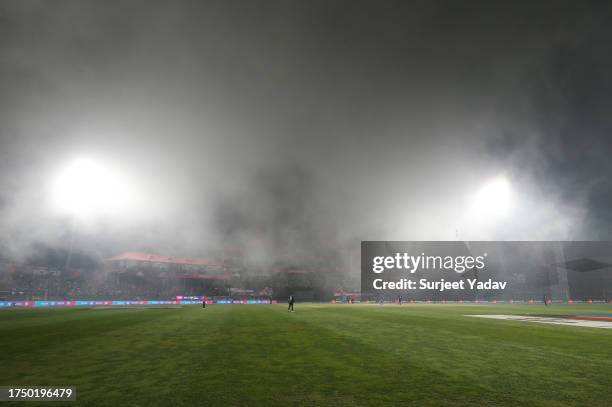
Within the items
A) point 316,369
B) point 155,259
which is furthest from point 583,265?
point 155,259

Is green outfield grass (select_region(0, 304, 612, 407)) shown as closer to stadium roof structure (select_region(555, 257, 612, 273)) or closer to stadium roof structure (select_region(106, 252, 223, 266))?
stadium roof structure (select_region(555, 257, 612, 273))

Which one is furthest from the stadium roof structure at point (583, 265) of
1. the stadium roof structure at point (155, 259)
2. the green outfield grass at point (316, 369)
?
the stadium roof structure at point (155, 259)

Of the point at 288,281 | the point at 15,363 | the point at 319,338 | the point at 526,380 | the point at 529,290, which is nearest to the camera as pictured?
the point at 526,380

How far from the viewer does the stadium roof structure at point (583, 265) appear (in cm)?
7288

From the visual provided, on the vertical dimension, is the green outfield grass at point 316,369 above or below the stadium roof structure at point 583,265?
below

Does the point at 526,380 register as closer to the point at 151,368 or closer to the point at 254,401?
the point at 254,401

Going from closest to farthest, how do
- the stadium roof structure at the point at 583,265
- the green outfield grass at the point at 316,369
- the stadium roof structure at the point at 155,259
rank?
the green outfield grass at the point at 316,369, the stadium roof structure at the point at 583,265, the stadium roof structure at the point at 155,259

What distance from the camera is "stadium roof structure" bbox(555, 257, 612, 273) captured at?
7288 centimetres

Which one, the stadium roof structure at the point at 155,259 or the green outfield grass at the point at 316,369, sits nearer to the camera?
the green outfield grass at the point at 316,369

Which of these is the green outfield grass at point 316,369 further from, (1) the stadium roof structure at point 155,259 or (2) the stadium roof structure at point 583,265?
(1) the stadium roof structure at point 155,259

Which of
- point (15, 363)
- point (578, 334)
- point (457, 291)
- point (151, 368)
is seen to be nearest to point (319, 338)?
point (151, 368)

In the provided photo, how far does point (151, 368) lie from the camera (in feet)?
29.4

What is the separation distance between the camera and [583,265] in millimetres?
73750

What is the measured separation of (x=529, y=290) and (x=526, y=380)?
8473 cm
